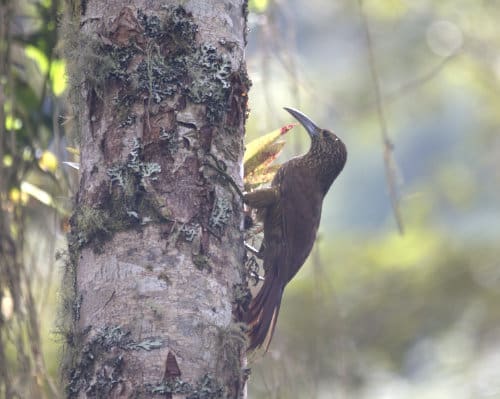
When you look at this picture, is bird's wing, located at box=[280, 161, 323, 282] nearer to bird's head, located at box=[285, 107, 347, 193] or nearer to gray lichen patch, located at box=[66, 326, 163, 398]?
bird's head, located at box=[285, 107, 347, 193]

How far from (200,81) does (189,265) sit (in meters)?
0.47

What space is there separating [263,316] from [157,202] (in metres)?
0.94

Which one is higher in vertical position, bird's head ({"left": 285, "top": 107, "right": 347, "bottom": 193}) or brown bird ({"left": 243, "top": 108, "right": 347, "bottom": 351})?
bird's head ({"left": 285, "top": 107, "right": 347, "bottom": 193})

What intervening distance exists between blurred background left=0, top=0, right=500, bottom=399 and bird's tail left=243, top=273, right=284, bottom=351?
0.28 feet

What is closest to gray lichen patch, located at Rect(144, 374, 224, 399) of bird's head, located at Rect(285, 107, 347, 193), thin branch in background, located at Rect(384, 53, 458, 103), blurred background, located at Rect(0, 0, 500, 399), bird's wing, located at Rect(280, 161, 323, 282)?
blurred background, located at Rect(0, 0, 500, 399)

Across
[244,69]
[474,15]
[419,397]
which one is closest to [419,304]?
[419,397]

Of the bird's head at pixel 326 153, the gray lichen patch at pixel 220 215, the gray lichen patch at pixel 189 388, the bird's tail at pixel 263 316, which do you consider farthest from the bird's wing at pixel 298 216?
the gray lichen patch at pixel 189 388

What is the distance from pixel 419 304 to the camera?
18.9ft

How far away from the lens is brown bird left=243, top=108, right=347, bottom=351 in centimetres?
298

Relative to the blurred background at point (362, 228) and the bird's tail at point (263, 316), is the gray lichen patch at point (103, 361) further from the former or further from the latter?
the bird's tail at point (263, 316)

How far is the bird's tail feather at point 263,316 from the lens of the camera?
2840mm

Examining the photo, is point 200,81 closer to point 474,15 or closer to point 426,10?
point 474,15

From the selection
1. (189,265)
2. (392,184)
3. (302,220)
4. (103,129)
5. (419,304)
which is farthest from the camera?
(419,304)

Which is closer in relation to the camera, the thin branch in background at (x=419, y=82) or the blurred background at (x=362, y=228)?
the blurred background at (x=362, y=228)
